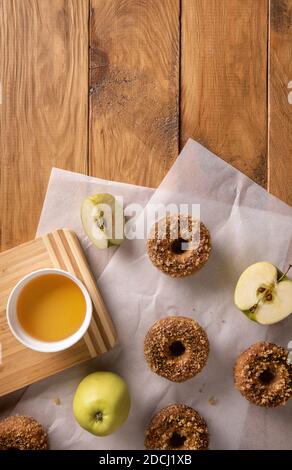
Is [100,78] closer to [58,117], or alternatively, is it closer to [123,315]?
[58,117]

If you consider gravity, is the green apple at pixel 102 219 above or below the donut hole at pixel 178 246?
above

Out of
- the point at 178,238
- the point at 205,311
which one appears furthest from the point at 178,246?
the point at 205,311

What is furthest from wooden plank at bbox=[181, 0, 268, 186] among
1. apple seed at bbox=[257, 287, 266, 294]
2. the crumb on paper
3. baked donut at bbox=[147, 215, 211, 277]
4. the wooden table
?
the crumb on paper

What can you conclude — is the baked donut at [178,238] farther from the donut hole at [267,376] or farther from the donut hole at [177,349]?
the donut hole at [267,376]

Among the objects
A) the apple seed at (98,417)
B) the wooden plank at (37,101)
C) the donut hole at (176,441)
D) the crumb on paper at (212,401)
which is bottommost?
the donut hole at (176,441)

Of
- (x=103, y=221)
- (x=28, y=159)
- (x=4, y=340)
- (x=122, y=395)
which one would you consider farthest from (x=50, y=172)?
(x=122, y=395)

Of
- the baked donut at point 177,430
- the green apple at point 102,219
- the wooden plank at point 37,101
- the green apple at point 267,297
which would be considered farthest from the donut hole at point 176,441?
the wooden plank at point 37,101
